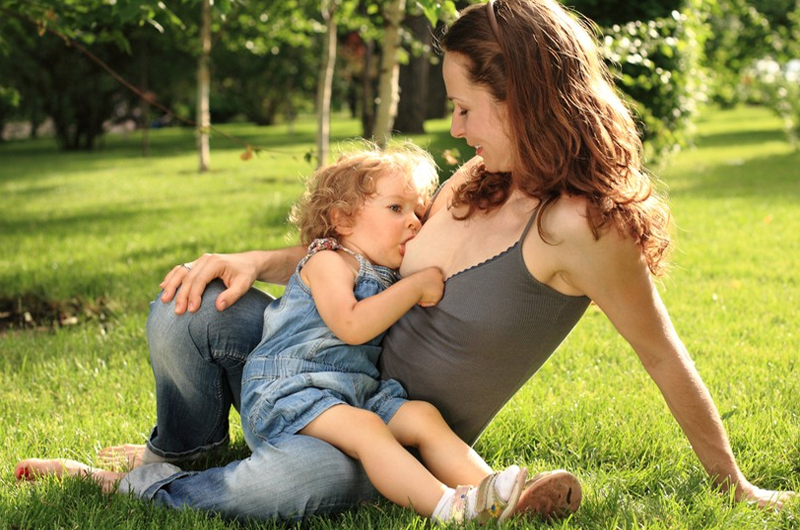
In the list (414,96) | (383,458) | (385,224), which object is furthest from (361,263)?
(414,96)

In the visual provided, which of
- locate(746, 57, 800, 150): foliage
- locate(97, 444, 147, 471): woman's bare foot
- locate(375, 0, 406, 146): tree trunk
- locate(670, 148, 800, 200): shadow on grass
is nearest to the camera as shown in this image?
locate(97, 444, 147, 471): woman's bare foot

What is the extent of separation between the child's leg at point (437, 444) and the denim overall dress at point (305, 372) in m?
0.05

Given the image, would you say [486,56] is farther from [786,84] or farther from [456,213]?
[786,84]

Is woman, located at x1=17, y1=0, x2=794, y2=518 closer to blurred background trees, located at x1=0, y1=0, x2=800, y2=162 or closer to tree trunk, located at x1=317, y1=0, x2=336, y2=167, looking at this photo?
blurred background trees, located at x1=0, y1=0, x2=800, y2=162

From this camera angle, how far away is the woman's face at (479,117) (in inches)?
91.4

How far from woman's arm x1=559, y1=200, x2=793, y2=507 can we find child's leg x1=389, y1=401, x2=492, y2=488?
513 mm

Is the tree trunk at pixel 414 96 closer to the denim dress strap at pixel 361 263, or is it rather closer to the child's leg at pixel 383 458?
the denim dress strap at pixel 361 263

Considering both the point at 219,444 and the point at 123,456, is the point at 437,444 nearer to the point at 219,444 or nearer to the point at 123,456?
the point at 219,444

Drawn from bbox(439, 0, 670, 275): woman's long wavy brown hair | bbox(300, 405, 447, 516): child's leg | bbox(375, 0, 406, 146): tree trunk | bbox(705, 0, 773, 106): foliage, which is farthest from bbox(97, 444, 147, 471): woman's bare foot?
bbox(705, 0, 773, 106): foliage

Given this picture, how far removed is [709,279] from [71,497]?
164 inches

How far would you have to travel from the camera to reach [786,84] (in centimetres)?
1302

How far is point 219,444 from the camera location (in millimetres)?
2920

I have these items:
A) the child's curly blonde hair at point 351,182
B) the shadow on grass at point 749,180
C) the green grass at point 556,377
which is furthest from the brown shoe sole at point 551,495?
the shadow on grass at point 749,180

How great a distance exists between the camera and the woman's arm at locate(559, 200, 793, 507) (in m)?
2.20
